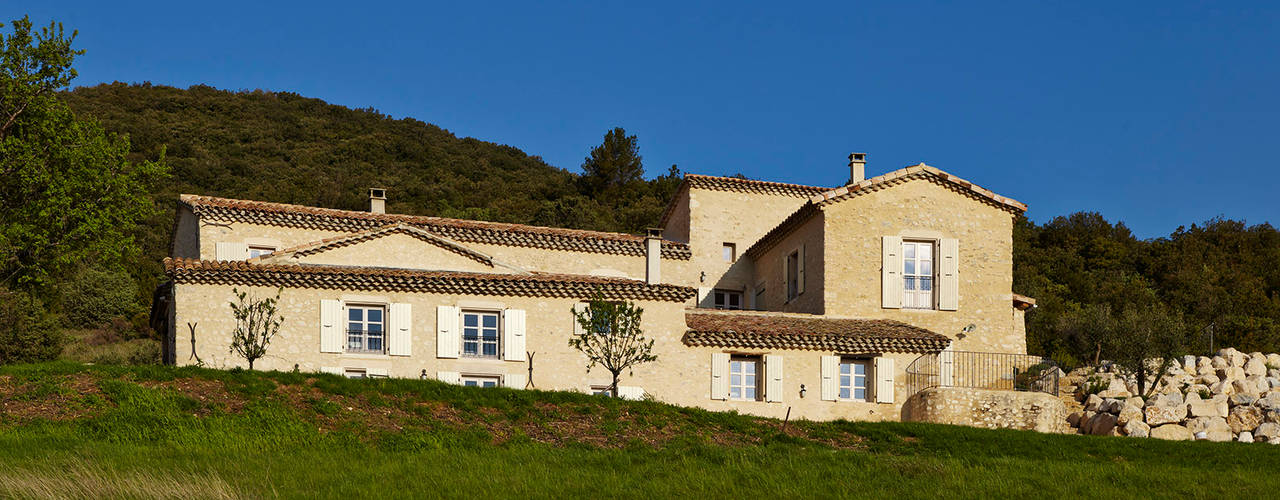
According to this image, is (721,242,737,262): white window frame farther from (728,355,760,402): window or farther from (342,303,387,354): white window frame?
(342,303,387,354): white window frame

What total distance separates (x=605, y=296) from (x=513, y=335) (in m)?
2.33

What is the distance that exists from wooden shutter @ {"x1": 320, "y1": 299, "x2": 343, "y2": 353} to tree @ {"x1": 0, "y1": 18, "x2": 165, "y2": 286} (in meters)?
8.29

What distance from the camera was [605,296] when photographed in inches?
1199

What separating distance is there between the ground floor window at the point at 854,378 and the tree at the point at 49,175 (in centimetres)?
1891

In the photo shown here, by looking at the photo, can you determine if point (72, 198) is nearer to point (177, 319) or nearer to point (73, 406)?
point (177, 319)

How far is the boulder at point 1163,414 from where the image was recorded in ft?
95.9

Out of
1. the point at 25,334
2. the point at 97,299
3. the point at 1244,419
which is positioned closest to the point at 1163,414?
the point at 1244,419

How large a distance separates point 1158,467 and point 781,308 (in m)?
14.9

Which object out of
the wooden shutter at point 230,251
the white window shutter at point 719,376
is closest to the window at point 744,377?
the white window shutter at point 719,376

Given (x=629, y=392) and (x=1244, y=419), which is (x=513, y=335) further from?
(x=1244, y=419)

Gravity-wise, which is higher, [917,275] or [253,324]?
[917,275]

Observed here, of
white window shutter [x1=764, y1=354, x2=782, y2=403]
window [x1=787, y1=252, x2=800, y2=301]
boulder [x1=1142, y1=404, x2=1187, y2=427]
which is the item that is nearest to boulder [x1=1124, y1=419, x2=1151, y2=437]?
boulder [x1=1142, y1=404, x2=1187, y2=427]

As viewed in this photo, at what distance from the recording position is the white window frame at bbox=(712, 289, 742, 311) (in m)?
39.6

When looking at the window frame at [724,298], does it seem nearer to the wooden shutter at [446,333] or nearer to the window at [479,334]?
the window at [479,334]
